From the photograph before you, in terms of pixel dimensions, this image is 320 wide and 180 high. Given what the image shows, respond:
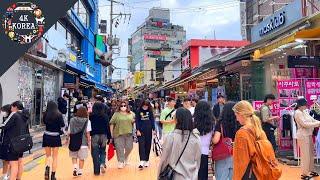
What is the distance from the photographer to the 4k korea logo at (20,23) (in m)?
15.9

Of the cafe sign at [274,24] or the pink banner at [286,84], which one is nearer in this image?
the pink banner at [286,84]

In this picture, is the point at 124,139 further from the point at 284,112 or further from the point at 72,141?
the point at 284,112

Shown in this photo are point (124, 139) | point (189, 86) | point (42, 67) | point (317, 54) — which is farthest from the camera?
point (189, 86)

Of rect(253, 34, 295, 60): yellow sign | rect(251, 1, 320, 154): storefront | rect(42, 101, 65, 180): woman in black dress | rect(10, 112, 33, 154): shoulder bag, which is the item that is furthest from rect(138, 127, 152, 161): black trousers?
rect(253, 34, 295, 60): yellow sign

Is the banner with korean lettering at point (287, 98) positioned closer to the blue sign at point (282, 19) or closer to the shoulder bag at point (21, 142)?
the blue sign at point (282, 19)

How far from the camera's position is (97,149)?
8797mm

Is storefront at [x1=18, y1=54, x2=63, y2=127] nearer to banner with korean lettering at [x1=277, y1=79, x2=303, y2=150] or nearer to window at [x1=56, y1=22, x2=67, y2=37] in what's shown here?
window at [x1=56, y1=22, x2=67, y2=37]

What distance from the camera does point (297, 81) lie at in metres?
9.80

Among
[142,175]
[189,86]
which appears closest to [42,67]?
[189,86]

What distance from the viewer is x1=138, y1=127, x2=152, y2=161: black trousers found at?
944cm

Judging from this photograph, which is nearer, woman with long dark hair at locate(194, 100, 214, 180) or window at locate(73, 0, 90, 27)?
woman with long dark hair at locate(194, 100, 214, 180)

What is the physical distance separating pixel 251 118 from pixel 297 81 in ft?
21.9

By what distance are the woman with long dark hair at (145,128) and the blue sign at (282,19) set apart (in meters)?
6.28

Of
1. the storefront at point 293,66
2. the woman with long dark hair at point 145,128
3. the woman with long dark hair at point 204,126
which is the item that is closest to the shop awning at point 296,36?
the storefront at point 293,66
